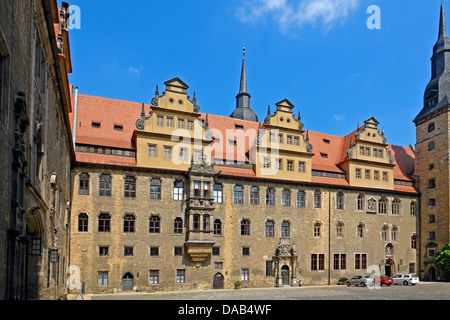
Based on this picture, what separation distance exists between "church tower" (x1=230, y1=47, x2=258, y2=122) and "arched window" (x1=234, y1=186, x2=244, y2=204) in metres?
24.2

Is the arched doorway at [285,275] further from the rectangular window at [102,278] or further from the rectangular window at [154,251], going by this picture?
the rectangular window at [102,278]

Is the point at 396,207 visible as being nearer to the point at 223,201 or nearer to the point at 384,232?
the point at 384,232

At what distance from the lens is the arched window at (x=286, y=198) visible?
36.3 m

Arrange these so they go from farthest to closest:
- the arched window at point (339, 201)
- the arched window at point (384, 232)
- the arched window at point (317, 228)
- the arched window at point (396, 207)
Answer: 1. the arched window at point (396, 207)
2. the arched window at point (384, 232)
3. the arched window at point (339, 201)
4. the arched window at point (317, 228)

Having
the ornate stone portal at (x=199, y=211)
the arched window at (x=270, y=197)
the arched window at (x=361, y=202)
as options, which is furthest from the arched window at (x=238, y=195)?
the arched window at (x=361, y=202)

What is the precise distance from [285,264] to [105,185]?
53.7 ft

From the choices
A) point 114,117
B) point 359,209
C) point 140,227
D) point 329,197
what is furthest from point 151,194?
point 359,209

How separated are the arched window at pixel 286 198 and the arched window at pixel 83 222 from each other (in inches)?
645

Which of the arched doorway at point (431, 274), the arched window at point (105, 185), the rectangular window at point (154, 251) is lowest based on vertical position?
the arched doorway at point (431, 274)

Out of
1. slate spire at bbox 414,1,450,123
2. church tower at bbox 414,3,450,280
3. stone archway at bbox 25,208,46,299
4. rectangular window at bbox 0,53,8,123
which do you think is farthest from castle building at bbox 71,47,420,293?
rectangular window at bbox 0,53,8,123

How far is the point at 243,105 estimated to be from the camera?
Answer: 59094mm

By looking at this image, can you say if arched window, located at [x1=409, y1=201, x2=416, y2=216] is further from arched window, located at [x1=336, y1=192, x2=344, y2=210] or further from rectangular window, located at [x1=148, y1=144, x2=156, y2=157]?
rectangular window, located at [x1=148, y1=144, x2=156, y2=157]

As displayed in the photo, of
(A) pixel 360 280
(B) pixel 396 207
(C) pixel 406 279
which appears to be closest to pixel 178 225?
(A) pixel 360 280

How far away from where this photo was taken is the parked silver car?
3409 centimetres
